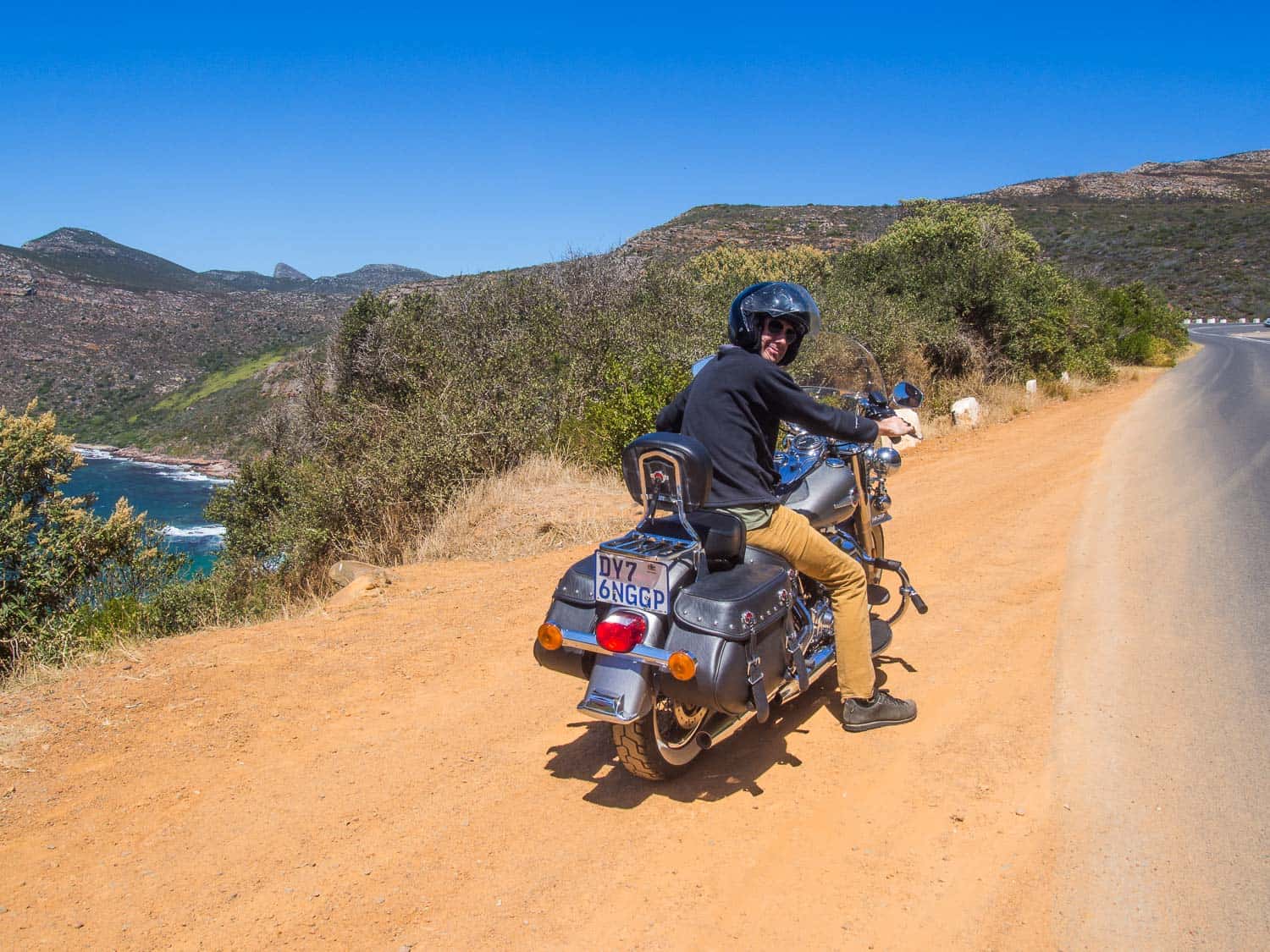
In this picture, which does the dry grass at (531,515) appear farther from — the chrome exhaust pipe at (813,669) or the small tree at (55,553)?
the chrome exhaust pipe at (813,669)

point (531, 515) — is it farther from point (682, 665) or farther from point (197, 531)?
point (197, 531)

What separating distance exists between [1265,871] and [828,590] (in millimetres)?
1891

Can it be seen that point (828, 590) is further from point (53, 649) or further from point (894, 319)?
point (894, 319)

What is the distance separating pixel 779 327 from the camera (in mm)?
3926

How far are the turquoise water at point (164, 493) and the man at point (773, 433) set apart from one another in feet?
48.6

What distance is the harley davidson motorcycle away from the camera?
3.32m

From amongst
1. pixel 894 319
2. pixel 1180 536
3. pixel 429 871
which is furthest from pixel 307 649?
pixel 894 319

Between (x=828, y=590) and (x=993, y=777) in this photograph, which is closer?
(x=993, y=777)

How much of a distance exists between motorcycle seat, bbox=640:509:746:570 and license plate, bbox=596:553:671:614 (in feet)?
0.85

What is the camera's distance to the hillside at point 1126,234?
5731 cm

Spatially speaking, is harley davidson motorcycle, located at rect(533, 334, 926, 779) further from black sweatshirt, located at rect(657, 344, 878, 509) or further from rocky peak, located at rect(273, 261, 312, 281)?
rocky peak, located at rect(273, 261, 312, 281)

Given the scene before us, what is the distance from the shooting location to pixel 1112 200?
3051 inches

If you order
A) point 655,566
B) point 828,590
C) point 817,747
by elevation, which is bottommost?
point 817,747

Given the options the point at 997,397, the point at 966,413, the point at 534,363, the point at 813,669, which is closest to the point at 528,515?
the point at 813,669
